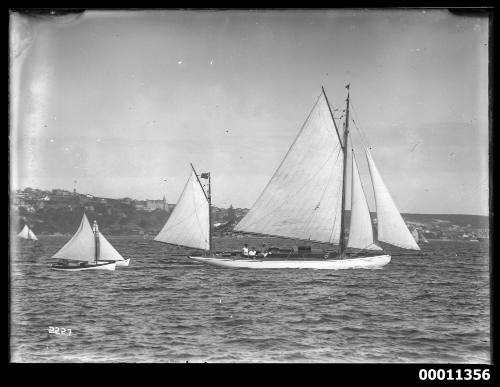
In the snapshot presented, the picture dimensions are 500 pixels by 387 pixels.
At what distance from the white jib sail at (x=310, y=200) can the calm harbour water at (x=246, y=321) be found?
465cm

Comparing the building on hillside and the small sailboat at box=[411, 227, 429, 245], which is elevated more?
the building on hillside

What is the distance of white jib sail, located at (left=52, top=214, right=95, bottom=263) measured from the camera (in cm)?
1379

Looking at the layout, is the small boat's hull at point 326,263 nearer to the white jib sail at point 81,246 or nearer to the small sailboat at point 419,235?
the small sailboat at point 419,235

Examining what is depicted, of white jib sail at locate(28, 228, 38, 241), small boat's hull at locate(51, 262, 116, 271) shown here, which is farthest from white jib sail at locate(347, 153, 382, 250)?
white jib sail at locate(28, 228, 38, 241)

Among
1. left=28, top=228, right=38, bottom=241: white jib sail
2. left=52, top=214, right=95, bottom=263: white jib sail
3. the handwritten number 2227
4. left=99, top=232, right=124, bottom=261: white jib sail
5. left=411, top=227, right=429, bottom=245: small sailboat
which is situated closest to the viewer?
the handwritten number 2227

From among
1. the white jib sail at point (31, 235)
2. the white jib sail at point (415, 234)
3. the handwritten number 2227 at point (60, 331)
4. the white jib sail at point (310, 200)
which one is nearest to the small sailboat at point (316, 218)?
the white jib sail at point (310, 200)

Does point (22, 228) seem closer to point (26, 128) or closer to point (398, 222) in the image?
point (26, 128)

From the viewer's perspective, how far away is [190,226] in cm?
2208

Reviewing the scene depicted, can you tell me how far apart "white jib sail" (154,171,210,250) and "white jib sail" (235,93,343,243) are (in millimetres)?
1625

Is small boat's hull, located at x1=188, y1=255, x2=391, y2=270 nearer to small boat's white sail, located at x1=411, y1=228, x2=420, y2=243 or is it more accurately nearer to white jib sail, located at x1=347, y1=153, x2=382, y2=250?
white jib sail, located at x1=347, y1=153, x2=382, y2=250

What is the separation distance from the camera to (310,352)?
10.9m

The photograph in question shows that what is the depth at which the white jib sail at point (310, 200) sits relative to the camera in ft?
57.6

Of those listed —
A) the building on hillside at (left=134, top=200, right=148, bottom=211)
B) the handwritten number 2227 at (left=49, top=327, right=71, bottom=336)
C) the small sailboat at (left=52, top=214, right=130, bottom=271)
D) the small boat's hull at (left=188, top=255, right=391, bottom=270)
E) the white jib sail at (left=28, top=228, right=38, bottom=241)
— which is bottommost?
the handwritten number 2227 at (left=49, top=327, right=71, bottom=336)

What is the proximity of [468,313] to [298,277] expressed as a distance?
572cm
